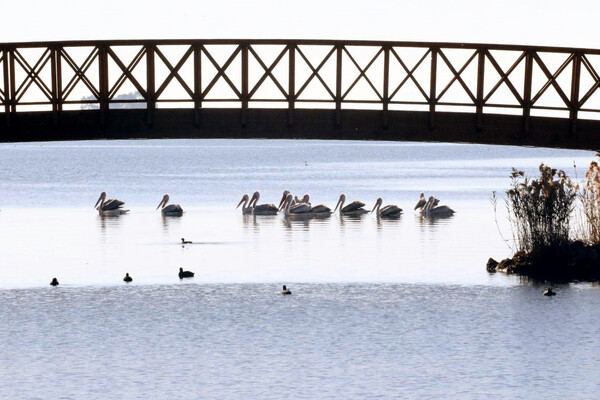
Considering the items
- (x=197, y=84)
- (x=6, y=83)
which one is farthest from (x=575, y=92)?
(x=6, y=83)

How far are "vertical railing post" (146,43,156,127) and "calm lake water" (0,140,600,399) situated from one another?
6.26 m

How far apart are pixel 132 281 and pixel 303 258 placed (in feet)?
31.2

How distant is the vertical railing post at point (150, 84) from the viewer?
3562 centimetres

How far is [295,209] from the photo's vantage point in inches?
2571

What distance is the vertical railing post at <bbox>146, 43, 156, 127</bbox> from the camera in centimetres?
3562

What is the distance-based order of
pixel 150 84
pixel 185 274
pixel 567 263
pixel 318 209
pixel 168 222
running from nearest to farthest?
pixel 150 84 → pixel 567 263 → pixel 185 274 → pixel 168 222 → pixel 318 209

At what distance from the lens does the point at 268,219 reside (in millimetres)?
65812

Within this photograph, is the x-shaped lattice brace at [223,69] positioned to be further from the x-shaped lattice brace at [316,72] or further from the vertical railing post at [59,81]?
the vertical railing post at [59,81]

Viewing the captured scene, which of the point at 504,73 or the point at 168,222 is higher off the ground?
the point at 504,73

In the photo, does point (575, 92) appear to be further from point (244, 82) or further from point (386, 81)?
point (244, 82)

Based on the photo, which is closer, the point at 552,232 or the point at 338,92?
the point at 338,92

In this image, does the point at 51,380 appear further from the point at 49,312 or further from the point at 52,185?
the point at 52,185

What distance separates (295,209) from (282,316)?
31680 millimetres

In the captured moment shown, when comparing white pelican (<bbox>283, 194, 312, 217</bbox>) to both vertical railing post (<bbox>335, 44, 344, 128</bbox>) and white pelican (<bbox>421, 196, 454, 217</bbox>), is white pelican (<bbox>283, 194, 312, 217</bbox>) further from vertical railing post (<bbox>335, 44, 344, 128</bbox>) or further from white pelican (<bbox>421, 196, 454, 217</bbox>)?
vertical railing post (<bbox>335, 44, 344, 128</bbox>)
